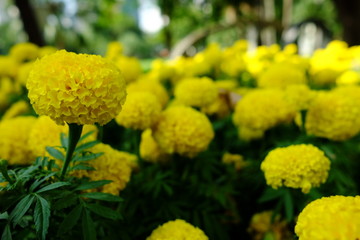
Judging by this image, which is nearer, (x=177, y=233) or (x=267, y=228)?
(x=177, y=233)

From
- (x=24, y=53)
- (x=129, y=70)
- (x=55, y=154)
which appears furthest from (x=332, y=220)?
(x=24, y=53)

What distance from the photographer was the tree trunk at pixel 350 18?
206 inches

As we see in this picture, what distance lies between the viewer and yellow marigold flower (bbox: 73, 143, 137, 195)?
995 millimetres

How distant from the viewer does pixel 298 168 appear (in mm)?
954

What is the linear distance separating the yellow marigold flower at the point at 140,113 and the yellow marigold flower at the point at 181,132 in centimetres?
5

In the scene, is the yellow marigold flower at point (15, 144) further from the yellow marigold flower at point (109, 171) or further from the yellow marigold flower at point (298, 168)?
the yellow marigold flower at point (298, 168)

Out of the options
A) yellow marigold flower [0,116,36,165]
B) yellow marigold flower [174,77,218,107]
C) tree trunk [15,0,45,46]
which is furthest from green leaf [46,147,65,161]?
tree trunk [15,0,45,46]

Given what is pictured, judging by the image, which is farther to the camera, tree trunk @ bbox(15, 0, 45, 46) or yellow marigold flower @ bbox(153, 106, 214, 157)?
tree trunk @ bbox(15, 0, 45, 46)

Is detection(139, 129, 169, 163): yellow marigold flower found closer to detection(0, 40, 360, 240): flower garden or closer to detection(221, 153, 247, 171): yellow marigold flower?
detection(0, 40, 360, 240): flower garden

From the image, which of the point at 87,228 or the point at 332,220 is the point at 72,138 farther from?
the point at 332,220

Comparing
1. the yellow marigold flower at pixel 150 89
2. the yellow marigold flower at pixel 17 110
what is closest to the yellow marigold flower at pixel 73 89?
the yellow marigold flower at pixel 150 89

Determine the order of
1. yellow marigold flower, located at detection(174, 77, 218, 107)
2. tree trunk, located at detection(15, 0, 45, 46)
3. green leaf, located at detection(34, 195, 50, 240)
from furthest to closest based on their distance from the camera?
1. tree trunk, located at detection(15, 0, 45, 46)
2. yellow marigold flower, located at detection(174, 77, 218, 107)
3. green leaf, located at detection(34, 195, 50, 240)

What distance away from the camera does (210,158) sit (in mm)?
1466

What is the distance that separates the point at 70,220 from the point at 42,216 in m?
0.08
